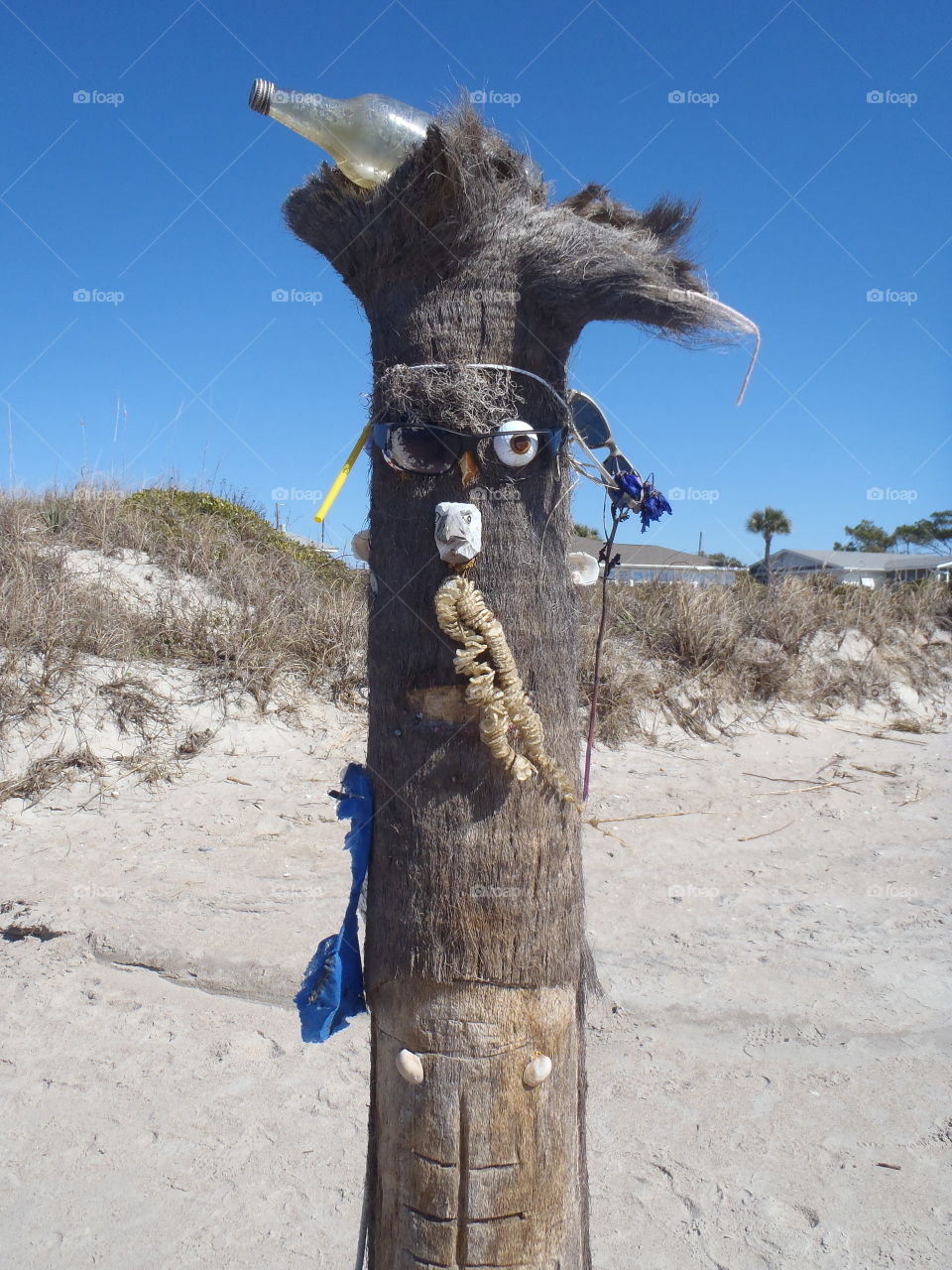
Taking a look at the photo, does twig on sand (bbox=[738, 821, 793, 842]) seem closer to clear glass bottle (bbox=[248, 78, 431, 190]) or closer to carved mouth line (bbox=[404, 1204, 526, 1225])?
carved mouth line (bbox=[404, 1204, 526, 1225])

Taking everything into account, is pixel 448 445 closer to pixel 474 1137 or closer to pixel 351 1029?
Answer: pixel 474 1137

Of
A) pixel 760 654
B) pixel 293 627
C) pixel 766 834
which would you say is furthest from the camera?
pixel 760 654

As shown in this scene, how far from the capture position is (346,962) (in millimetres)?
1807

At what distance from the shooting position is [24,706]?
5676 millimetres

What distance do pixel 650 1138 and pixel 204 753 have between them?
154 inches

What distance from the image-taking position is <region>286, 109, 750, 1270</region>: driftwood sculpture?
1.60m

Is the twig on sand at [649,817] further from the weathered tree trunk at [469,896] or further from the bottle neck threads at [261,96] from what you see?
the bottle neck threads at [261,96]

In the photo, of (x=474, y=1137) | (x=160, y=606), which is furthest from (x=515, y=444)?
(x=160, y=606)

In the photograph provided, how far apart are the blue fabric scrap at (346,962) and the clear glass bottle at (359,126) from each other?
1195 millimetres

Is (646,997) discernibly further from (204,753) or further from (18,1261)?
(204,753)

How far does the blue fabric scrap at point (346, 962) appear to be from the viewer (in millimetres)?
1758

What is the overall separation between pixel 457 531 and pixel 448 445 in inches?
6.9

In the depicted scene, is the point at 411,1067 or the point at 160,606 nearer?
the point at 411,1067

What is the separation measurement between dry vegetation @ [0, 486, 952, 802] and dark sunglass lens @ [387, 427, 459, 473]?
4.64 meters
